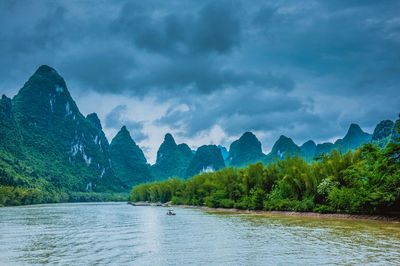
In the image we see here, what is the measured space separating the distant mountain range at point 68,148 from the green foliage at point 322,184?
139 ft

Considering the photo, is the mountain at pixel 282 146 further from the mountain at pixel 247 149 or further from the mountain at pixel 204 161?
the mountain at pixel 204 161

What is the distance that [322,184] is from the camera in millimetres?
25391

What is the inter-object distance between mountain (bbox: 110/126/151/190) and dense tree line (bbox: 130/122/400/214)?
122907mm

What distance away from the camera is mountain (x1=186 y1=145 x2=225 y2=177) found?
140m

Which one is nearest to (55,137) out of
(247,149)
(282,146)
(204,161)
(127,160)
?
(127,160)

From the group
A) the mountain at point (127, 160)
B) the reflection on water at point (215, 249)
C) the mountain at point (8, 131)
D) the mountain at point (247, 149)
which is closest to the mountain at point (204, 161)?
the mountain at point (247, 149)

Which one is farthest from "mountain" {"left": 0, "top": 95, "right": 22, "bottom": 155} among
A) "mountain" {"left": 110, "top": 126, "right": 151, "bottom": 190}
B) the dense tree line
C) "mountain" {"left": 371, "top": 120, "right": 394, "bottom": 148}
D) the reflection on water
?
"mountain" {"left": 371, "top": 120, "right": 394, "bottom": 148}

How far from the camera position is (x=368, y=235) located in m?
13.9

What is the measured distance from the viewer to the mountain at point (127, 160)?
162625 mm

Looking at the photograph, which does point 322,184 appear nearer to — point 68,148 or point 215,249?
point 215,249

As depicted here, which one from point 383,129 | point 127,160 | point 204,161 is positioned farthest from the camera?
point 127,160

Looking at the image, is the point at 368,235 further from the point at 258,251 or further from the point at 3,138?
the point at 3,138

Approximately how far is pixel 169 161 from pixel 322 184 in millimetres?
156124

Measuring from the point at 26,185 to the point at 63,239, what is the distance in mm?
59404
